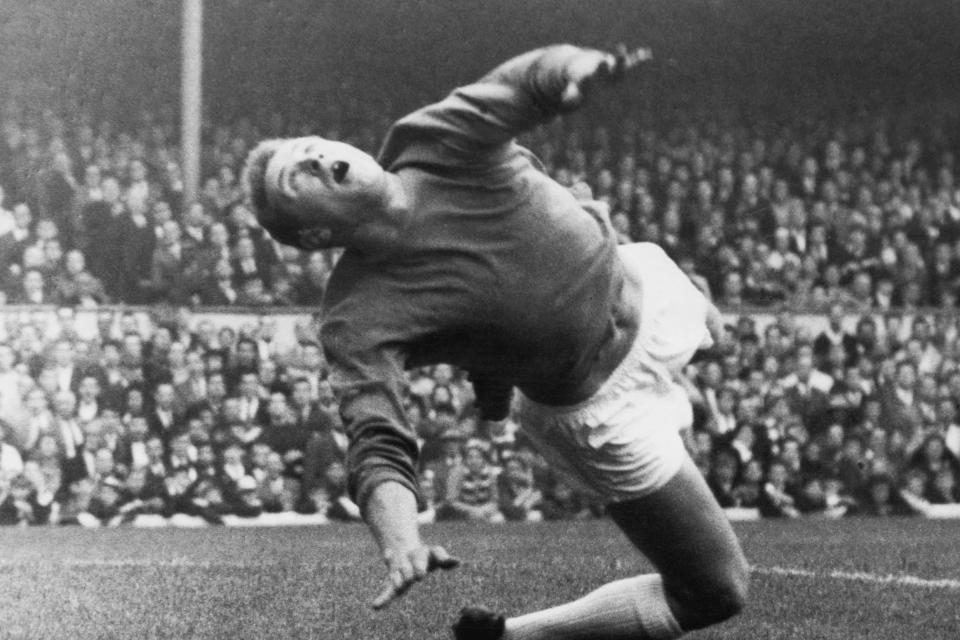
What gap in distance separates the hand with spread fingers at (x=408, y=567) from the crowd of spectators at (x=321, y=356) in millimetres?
7963

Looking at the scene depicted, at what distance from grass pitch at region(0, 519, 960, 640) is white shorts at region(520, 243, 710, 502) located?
1.35 metres

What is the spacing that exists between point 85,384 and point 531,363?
29.6 feet

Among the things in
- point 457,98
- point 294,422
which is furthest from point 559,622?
point 294,422

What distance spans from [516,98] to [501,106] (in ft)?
0.18

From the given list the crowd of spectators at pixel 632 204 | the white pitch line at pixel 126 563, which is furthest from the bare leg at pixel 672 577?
the crowd of spectators at pixel 632 204

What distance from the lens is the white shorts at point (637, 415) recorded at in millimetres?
4512

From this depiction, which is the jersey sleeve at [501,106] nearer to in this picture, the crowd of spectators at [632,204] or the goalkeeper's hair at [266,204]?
the goalkeeper's hair at [266,204]

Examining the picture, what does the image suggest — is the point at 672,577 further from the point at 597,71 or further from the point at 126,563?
the point at 126,563

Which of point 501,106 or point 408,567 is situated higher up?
point 501,106

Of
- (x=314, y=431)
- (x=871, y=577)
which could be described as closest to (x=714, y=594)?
(x=871, y=577)

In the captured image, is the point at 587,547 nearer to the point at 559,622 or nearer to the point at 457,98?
the point at 559,622

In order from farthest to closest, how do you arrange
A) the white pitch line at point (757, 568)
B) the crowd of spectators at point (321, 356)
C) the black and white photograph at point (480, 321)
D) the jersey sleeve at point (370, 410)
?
1. the crowd of spectators at point (321, 356)
2. the white pitch line at point (757, 568)
3. the black and white photograph at point (480, 321)
4. the jersey sleeve at point (370, 410)

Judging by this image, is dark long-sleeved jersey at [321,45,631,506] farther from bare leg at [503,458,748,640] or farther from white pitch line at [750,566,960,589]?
white pitch line at [750,566,960,589]

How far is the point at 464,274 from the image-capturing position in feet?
13.3
